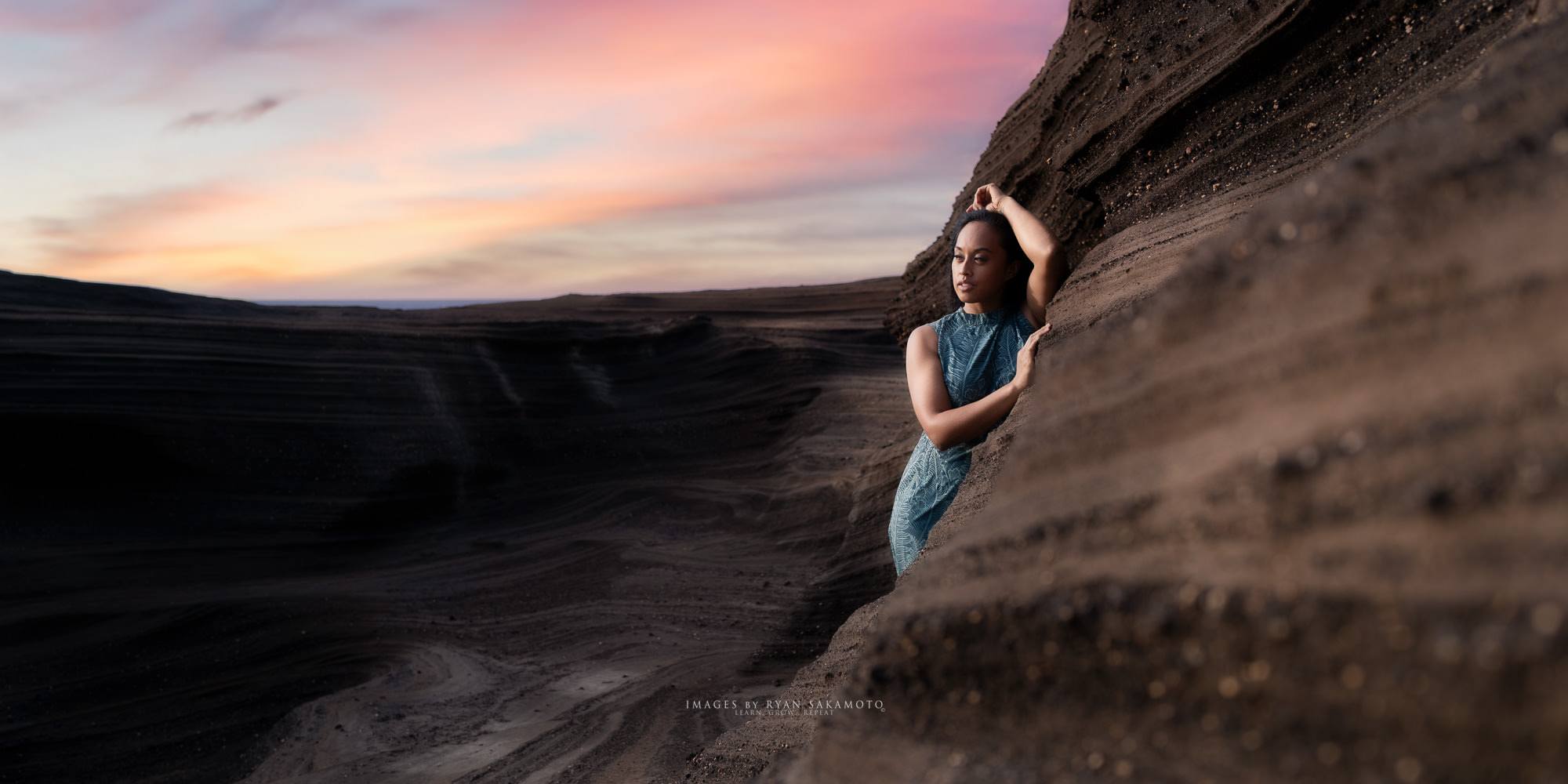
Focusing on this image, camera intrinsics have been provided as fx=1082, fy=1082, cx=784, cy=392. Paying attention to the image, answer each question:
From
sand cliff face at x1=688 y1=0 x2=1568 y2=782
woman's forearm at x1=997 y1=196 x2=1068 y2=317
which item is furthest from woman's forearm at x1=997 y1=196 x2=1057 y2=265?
sand cliff face at x1=688 y1=0 x2=1568 y2=782

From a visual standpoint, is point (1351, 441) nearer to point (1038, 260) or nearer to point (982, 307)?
point (1038, 260)

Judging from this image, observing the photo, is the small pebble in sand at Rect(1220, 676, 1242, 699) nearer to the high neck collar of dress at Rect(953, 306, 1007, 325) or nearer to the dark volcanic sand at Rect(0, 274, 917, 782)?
the high neck collar of dress at Rect(953, 306, 1007, 325)

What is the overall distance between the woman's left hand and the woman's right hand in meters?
0.57

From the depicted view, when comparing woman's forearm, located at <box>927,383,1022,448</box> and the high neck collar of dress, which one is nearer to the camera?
woman's forearm, located at <box>927,383,1022,448</box>

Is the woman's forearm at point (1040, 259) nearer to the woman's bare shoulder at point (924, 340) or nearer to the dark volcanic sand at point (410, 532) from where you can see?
the woman's bare shoulder at point (924, 340)

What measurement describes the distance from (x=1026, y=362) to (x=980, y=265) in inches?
17.8

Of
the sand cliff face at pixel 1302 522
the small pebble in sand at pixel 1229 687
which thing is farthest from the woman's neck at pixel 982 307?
the small pebble in sand at pixel 1229 687

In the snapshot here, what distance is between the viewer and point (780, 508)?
5.77 meters

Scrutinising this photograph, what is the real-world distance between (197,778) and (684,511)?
2.90 meters

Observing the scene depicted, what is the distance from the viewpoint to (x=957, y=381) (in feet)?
8.58

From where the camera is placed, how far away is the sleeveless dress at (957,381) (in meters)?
2.60

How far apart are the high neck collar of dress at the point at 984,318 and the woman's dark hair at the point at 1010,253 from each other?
4cm

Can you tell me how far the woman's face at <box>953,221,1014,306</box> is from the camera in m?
2.63

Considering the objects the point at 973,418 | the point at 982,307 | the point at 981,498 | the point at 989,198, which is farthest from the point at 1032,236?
the point at 981,498
